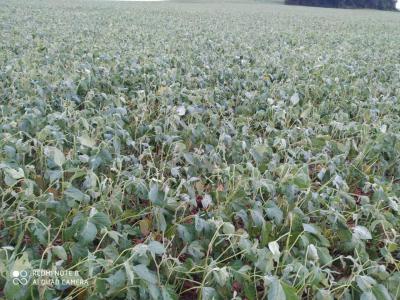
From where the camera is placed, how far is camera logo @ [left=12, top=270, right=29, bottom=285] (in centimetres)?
162

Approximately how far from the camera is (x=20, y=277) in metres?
1.66

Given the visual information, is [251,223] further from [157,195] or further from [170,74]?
[170,74]

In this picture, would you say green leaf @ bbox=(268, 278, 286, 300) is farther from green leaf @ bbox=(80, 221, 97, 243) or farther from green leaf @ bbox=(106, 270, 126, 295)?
green leaf @ bbox=(80, 221, 97, 243)

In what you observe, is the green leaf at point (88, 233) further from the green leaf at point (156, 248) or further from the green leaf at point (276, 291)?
the green leaf at point (276, 291)

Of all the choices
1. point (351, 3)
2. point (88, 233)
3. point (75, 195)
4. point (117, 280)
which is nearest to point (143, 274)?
point (117, 280)

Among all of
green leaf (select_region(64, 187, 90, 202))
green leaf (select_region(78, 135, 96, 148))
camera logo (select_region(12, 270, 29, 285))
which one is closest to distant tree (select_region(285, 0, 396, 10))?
green leaf (select_region(78, 135, 96, 148))

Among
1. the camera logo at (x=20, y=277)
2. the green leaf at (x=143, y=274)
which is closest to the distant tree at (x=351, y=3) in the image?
the green leaf at (x=143, y=274)

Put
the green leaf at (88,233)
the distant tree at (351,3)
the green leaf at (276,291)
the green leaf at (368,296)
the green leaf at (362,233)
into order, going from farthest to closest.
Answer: the distant tree at (351,3)
the green leaf at (362,233)
the green leaf at (88,233)
the green leaf at (368,296)
the green leaf at (276,291)

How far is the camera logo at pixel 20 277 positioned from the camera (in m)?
1.62

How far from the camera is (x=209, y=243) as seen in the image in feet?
7.04

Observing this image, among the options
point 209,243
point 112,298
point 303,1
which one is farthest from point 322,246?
point 303,1

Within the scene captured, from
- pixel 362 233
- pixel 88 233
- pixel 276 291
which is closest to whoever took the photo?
pixel 276 291

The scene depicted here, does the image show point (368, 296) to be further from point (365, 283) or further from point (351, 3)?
point (351, 3)

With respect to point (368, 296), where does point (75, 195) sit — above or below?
above
